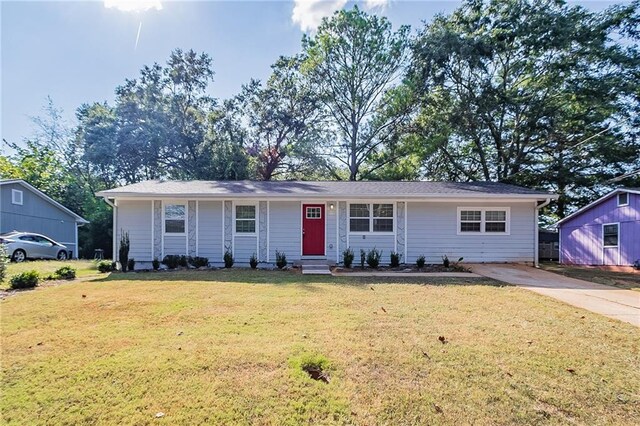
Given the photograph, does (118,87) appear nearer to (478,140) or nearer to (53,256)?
(53,256)

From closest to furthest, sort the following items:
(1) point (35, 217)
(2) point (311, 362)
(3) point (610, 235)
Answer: (2) point (311, 362) → (3) point (610, 235) → (1) point (35, 217)

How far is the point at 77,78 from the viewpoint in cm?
1817

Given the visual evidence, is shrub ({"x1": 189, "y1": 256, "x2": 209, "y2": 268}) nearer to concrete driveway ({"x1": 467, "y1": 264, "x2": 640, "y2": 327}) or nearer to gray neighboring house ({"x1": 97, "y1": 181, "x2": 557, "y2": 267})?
gray neighboring house ({"x1": 97, "y1": 181, "x2": 557, "y2": 267})

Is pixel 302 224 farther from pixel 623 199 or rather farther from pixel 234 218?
pixel 623 199

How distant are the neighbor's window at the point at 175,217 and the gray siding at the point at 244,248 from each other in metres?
1.99

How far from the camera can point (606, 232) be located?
43.8 ft

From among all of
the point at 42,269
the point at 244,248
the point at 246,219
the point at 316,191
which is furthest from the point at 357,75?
the point at 42,269

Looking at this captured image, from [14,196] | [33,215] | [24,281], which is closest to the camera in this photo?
[24,281]

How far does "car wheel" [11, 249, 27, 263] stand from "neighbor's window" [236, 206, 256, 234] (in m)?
10.3

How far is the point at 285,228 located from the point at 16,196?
1610cm

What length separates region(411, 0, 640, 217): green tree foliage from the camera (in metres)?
18.1

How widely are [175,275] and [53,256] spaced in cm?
1095

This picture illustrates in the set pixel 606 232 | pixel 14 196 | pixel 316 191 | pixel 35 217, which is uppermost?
pixel 14 196

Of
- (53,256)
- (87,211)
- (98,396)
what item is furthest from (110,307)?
(87,211)
